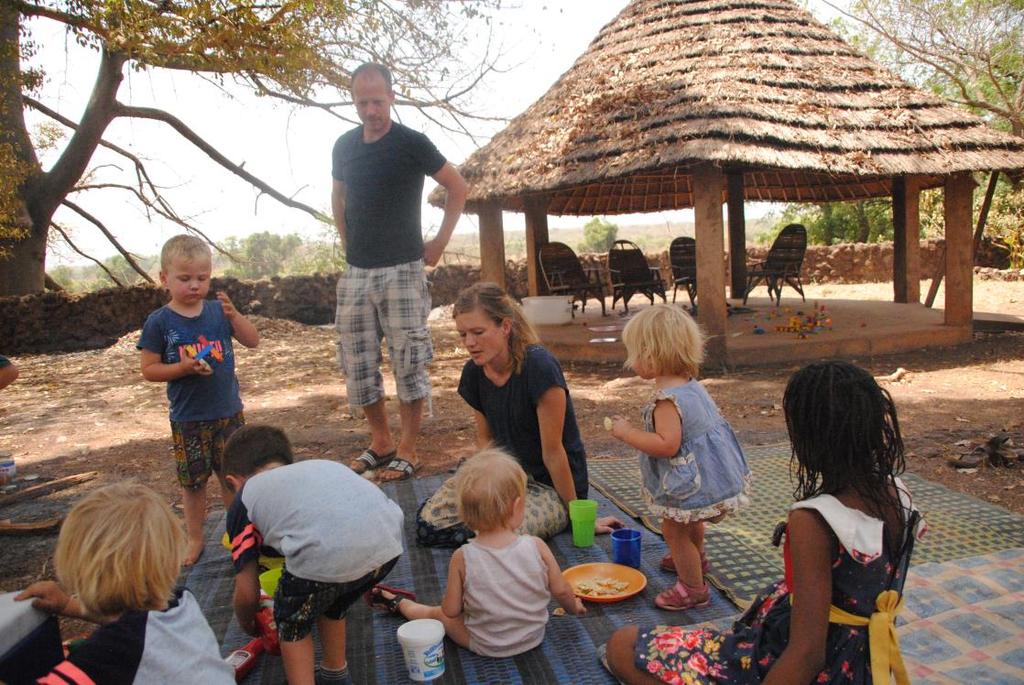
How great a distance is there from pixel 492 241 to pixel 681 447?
7276mm

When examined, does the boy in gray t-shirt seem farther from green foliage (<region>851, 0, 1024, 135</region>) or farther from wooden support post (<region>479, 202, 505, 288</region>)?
green foliage (<region>851, 0, 1024, 135</region>)

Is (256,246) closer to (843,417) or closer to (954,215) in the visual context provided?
(954,215)

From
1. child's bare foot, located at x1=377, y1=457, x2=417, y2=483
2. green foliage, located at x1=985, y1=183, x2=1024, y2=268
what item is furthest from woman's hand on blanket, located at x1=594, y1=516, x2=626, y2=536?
green foliage, located at x1=985, y1=183, x2=1024, y2=268

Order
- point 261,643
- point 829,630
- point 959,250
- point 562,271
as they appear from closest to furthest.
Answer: point 829,630 → point 261,643 → point 959,250 → point 562,271

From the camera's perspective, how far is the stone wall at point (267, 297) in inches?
511

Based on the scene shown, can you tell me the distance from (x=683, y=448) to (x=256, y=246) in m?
50.1

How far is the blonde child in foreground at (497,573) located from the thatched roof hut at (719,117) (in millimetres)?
5534

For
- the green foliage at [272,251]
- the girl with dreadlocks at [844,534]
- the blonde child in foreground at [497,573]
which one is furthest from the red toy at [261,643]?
the green foliage at [272,251]

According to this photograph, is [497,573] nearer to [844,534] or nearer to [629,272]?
[844,534]

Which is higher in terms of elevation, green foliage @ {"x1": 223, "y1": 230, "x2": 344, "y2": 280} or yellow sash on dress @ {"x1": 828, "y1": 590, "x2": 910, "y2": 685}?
green foliage @ {"x1": 223, "y1": 230, "x2": 344, "y2": 280}

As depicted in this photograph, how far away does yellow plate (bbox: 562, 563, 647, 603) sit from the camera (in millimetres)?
2734

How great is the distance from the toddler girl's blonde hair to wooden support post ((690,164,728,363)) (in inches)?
199

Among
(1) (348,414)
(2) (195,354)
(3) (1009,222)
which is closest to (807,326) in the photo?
(1) (348,414)

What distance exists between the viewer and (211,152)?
566 inches
